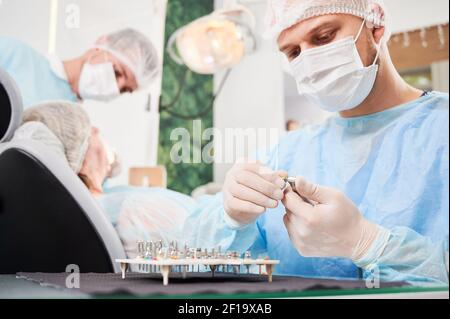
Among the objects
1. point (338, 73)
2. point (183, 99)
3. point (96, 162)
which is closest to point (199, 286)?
point (338, 73)

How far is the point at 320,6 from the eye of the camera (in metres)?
1.24

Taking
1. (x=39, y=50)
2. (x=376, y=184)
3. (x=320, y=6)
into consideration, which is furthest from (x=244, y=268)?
(x=39, y=50)

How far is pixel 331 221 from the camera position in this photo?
108 centimetres

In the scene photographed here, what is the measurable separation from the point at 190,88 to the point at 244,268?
653 millimetres

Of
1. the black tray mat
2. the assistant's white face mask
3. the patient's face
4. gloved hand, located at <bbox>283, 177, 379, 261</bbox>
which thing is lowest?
the black tray mat

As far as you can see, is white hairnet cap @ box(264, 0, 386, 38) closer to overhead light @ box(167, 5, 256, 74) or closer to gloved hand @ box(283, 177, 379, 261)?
overhead light @ box(167, 5, 256, 74)

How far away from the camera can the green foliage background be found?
1.58 meters

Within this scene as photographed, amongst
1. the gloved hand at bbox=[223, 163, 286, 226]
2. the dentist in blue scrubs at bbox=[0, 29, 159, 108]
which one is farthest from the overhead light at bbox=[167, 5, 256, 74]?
the gloved hand at bbox=[223, 163, 286, 226]

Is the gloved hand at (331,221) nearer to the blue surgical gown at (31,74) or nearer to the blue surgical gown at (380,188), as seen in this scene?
the blue surgical gown at (380,188)

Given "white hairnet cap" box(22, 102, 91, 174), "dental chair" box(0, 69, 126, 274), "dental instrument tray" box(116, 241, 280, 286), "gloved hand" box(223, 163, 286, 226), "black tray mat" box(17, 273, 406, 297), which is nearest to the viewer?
"black tray mat" box(17, 273, 406, 297)

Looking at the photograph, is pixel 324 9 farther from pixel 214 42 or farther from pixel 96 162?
pixel 96 162

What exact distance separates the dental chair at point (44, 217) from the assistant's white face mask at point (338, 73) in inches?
28.7

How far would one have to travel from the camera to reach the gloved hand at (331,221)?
107 centimetres

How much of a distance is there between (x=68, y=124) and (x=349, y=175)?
885mm
